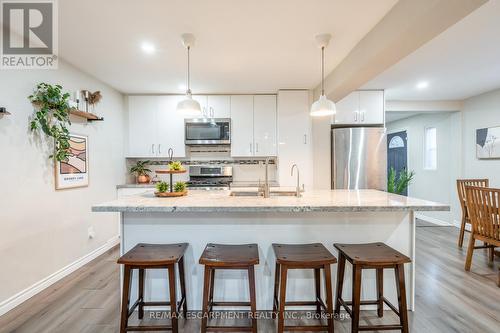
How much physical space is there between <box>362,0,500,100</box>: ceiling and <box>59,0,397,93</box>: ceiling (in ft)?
2.60

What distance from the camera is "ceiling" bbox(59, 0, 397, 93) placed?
1936mm

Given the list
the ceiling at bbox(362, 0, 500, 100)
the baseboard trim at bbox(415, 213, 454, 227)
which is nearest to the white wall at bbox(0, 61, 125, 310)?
the ceiling at bbox(362, 0, 500, 100)

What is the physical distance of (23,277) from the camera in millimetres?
2314

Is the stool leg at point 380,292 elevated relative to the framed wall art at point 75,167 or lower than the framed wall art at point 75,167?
lower

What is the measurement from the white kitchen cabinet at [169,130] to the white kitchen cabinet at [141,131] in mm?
82

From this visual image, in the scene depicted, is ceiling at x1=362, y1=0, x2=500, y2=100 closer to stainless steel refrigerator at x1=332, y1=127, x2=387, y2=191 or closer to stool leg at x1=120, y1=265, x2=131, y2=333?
stainless steel refrigerator at x1=332, y1=127, x2=387, y2=191

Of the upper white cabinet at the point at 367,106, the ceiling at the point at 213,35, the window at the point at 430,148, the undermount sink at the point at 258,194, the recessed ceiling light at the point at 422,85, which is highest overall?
the ceiling at the point at 213,35

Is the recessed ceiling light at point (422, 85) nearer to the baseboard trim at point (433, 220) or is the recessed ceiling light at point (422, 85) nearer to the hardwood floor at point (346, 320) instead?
the hardwood floor at point (346, 320)

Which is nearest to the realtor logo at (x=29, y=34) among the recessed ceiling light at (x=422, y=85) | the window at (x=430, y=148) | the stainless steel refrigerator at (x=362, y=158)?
the stainless steel refrigerator at (x=362, y=158)

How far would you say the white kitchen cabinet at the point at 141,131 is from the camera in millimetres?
4191

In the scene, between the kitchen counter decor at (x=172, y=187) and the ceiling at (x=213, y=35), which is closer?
the ceiling at (x=213, y=35)

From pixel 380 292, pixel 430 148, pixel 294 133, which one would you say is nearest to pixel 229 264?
pixel 380 292

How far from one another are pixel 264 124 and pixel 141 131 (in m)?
2.00

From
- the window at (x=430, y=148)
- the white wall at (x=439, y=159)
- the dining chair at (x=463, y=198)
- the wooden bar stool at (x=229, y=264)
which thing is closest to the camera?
the wooden bar stool at (x=229, y=264)
